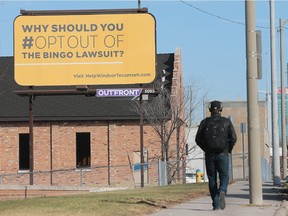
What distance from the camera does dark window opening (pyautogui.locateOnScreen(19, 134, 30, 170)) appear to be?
41.4 meters

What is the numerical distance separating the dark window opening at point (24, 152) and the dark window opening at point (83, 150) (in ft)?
9.88

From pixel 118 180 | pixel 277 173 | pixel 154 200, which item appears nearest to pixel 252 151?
pixel 154 200

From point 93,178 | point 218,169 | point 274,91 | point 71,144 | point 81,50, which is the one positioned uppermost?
point 81,50

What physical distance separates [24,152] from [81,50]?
14.0 meters

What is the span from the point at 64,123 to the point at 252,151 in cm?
2896

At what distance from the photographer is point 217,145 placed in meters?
11.8

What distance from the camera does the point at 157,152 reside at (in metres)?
41.4

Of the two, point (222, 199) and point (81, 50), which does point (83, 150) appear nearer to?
point (81, 50)

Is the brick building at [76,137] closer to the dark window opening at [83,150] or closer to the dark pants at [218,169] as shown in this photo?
the dark window opening at [83,150]

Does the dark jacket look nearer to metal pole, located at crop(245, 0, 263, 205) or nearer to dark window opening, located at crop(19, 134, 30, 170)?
metal pole, located at crop(245, 0, 263, 205)

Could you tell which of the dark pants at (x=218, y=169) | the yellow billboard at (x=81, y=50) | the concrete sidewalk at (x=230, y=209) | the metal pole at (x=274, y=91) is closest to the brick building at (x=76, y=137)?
the yellow billboard at (x=81, y=50)

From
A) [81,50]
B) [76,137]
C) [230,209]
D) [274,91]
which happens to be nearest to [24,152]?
[76,137]

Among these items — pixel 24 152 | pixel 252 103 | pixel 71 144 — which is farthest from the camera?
pixel 24 152

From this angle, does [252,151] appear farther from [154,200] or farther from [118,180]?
[118,180]
